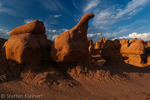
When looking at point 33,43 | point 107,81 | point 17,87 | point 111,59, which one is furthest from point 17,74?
point 111,59

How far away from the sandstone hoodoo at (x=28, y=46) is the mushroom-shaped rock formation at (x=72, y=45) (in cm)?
59

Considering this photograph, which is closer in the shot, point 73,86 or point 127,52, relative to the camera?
point 73,86

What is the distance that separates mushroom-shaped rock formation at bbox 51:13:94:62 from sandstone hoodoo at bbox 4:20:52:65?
0.59 metres

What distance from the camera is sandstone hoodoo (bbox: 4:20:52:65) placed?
407cm

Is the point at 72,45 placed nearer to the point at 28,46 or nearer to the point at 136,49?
the point at 28,46

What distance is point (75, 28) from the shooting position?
4914mm

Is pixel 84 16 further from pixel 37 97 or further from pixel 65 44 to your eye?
pixel 37 97

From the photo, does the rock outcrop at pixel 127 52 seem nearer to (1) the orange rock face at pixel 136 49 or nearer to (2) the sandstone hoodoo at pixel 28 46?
(1) the orange rock face at pixel 136 49

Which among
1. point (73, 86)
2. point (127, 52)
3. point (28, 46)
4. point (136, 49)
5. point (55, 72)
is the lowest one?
point (73, 86)

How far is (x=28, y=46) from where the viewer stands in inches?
161

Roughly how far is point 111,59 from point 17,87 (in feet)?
20.1

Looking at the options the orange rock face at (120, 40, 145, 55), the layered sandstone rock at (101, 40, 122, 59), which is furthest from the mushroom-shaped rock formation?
the orange rock face at (120, 40, 145, 55)

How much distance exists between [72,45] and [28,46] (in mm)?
1917

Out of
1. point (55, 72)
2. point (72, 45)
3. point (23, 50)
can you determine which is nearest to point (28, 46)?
point (23, 50)
